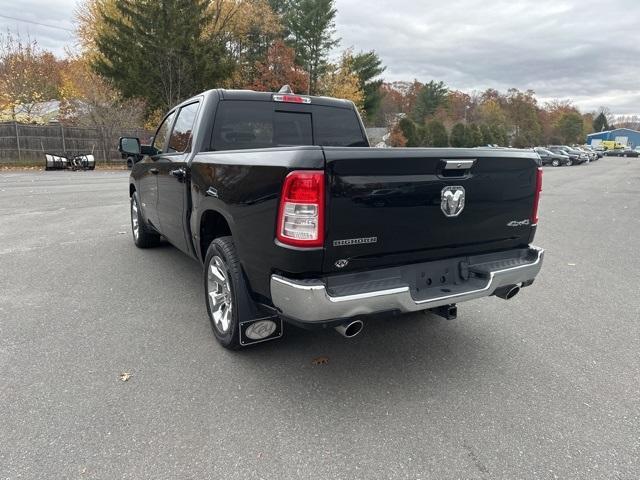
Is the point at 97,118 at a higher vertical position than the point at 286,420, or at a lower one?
higher

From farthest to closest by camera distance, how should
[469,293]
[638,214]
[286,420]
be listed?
[638,214] → [469,293] → [286,420]

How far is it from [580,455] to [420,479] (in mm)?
909

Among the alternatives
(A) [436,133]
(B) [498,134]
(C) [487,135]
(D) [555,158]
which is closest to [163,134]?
(D) [555,158]

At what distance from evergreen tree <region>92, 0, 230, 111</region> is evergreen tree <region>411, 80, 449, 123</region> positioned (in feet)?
171

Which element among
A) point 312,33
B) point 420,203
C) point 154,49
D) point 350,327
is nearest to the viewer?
point 350,327

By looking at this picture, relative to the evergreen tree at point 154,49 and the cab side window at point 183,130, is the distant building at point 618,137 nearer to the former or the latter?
the evergreen tree at point 154,49

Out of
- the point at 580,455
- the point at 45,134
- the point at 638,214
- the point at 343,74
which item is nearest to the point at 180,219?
the point at 580,455

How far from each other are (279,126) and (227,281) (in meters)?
1.83

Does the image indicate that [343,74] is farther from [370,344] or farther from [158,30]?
[370,344]

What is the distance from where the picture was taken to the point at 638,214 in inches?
451

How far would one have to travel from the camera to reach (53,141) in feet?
87.7

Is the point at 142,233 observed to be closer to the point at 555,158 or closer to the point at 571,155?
the point at 555,158

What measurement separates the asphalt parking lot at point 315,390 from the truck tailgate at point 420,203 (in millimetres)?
908

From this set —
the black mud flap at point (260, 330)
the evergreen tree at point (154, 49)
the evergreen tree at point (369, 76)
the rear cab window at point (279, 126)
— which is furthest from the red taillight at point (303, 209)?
the evergreen tree at point (369, 76)
